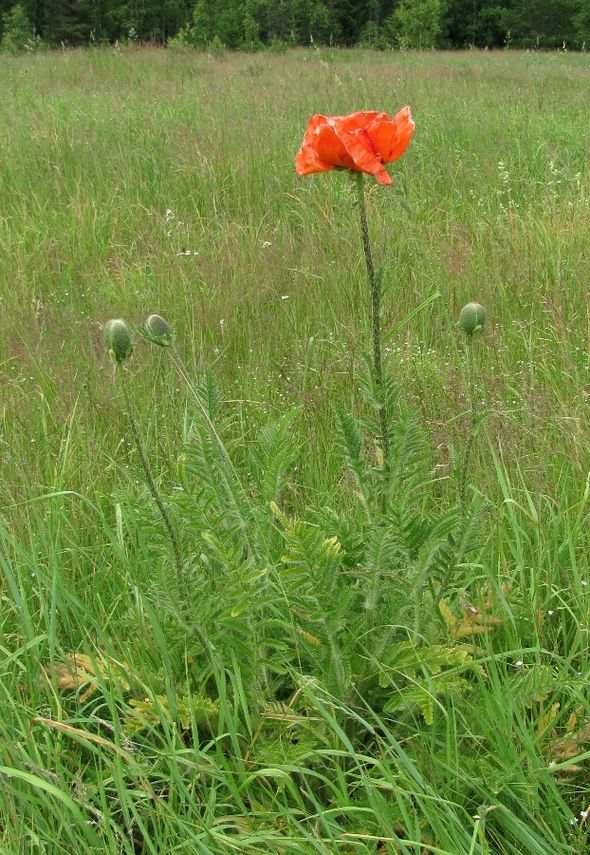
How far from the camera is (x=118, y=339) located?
3.64 ft

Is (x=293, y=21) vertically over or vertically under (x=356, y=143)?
over

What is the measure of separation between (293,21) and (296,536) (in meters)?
24.9

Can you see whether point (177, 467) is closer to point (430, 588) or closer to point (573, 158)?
point (430, 588)

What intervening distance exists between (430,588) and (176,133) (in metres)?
3.85

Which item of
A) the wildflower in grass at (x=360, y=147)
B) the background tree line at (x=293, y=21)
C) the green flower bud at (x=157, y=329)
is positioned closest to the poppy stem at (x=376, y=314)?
the wildflower in grass at (x=360, y=147)

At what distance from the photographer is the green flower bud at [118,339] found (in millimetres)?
1103

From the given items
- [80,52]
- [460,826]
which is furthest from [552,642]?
[80,52]

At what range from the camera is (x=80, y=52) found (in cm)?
1017

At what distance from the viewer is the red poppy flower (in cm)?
105

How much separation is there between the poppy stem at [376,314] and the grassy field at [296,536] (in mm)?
55

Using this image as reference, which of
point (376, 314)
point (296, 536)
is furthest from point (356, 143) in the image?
point (296, 536)

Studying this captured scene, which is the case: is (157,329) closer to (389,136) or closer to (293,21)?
(389,136)

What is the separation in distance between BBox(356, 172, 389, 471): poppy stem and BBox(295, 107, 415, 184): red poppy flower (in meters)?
0.04

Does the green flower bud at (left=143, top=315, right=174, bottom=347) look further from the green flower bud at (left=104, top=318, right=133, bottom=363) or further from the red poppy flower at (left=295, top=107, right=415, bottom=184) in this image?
the red poppy flower at (left=295, top=107, right=415, bottom=184)
